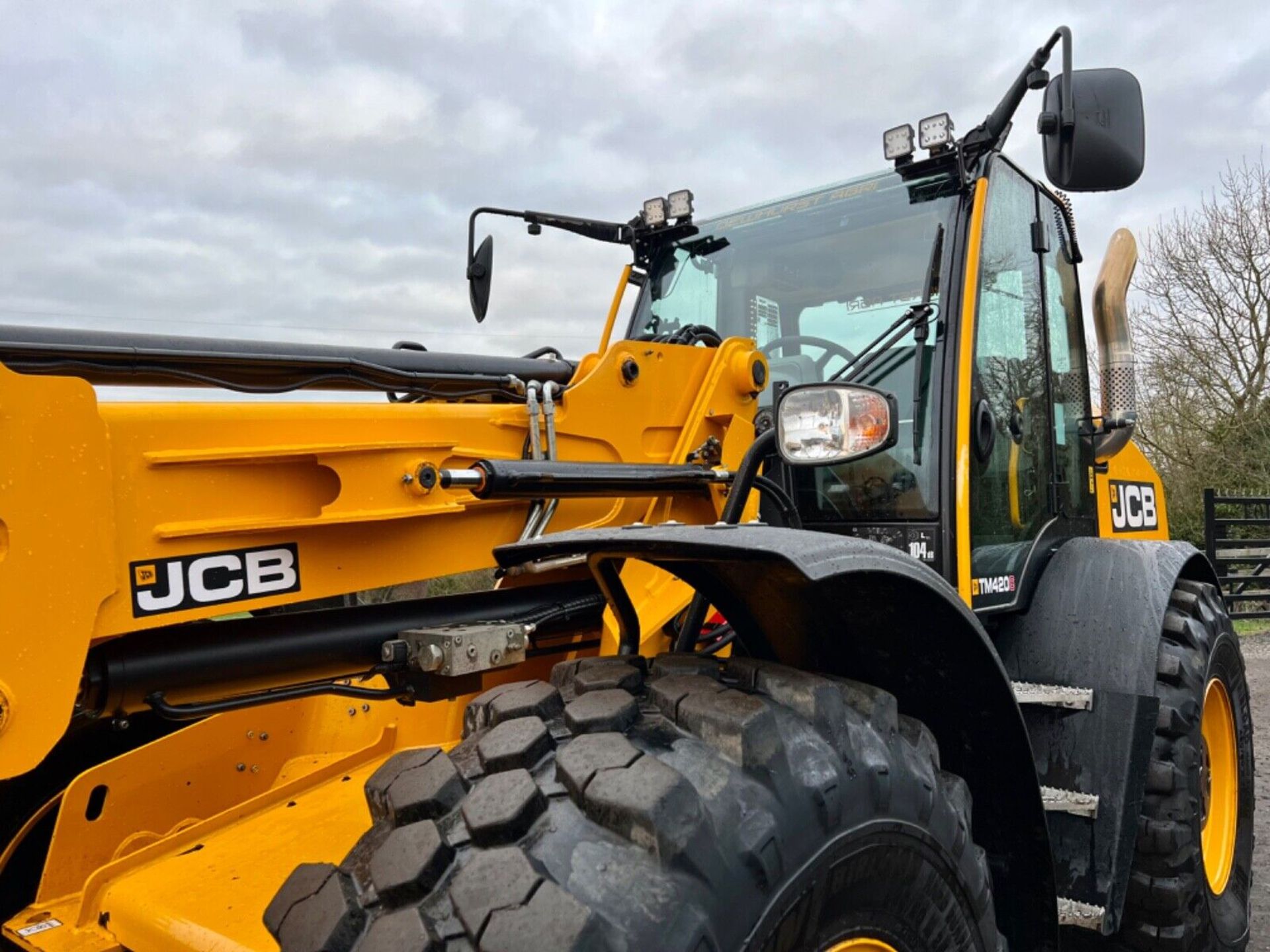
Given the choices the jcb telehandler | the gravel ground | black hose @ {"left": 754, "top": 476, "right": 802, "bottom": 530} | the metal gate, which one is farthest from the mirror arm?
the metal gate

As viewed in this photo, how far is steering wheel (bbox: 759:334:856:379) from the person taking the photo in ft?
9.75

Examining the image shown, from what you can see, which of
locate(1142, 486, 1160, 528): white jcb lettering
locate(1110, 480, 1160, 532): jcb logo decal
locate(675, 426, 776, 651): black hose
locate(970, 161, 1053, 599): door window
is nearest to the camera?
locate(675, 426, 776, 651): black hose

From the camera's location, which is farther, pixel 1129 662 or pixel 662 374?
pixel 1129 662

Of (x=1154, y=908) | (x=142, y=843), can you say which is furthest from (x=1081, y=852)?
(x=142, y=843)

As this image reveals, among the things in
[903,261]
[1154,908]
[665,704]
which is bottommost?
[1154,908]

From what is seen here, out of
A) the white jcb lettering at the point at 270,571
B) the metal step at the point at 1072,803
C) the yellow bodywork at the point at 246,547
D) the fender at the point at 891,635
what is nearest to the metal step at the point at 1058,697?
the metal step at the point at 1072,803

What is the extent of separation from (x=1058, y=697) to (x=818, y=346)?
1.18 meters

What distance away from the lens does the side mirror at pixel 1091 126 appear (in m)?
2.54

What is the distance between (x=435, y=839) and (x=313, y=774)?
36.7 inches

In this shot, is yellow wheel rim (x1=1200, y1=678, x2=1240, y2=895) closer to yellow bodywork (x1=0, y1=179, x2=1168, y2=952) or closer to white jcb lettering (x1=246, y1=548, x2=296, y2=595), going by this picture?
yellow bodywork (x1=0, y1=179, x2=1168, y2=952)

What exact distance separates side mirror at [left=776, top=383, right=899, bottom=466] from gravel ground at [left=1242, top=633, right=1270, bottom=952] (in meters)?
2.75

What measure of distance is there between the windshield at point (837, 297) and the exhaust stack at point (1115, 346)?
91cm

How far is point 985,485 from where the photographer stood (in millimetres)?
2922

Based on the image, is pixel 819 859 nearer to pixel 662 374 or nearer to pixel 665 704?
pixel 665 704
